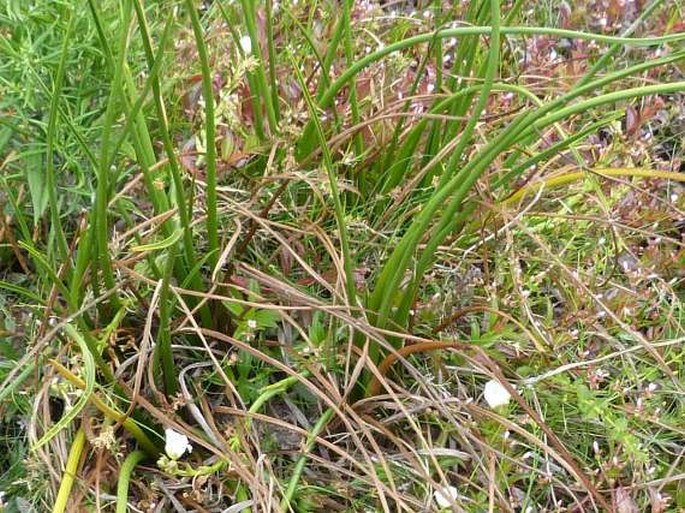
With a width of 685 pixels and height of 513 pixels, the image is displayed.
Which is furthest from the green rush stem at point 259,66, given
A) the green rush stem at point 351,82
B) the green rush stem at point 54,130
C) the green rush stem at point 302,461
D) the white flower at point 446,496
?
the white flower at point 446,496

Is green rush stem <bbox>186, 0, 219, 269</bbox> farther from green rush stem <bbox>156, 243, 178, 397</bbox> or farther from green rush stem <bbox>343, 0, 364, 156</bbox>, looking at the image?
green rush stem <bbox>343, 0, 364, 156</bbox>

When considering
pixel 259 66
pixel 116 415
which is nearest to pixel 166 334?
pixel 116 415

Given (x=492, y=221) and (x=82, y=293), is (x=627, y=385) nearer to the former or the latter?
(x=492, y=221)

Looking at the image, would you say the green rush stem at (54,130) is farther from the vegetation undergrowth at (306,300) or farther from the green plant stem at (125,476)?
the green plant stem at (125,476)

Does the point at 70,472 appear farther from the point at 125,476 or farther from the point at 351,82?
the point at 351,82

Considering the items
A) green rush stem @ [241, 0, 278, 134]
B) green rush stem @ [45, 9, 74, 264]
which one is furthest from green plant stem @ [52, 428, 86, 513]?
green rush stem @ [241, 0, 278, 134]

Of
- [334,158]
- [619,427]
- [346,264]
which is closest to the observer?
[346,264]

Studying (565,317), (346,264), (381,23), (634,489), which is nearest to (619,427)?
(634,489)
